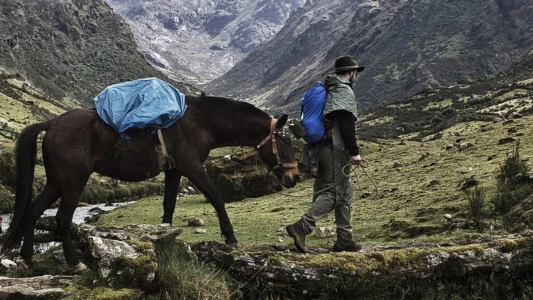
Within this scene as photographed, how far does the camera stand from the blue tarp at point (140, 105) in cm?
755

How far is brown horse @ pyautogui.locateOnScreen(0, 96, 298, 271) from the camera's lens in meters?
7.34

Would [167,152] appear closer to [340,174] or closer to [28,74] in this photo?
[340,174]

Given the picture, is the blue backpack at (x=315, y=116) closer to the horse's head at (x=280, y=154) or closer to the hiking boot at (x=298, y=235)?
the horse's head at (x=280, y=154)

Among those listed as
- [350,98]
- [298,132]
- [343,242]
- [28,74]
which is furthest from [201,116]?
[28,74]

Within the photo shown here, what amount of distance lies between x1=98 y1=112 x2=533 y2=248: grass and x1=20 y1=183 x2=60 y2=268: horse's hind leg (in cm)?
361

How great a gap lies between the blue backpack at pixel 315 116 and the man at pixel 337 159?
0.38 feet

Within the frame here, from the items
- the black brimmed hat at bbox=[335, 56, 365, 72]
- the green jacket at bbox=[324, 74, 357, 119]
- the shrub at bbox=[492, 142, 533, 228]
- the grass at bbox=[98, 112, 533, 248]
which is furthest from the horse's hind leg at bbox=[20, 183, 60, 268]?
the shrub at bbox=[492, 142, 533, 228]

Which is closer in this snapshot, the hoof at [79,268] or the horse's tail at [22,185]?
the hoof at [79,268]

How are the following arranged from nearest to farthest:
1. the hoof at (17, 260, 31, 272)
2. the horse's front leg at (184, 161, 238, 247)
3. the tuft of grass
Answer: the tuft of grass
the hoof at (17, 260, 31, 272)
the horse's front leg at (184, 161, 238, 247)

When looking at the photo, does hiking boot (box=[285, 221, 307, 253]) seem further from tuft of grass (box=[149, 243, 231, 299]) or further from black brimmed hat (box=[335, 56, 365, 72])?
black brimmed hat (box=[335, 56, 365, 72])

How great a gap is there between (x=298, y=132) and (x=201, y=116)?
1842mm

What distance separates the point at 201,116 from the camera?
27.8ft

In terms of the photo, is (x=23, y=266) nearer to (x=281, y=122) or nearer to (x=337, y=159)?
(x=281, y=122)

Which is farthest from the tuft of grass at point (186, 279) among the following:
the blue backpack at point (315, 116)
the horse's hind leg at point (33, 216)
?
the blue backpack at point (315, 116)
